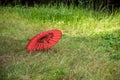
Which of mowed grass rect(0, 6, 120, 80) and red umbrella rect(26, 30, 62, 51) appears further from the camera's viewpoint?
red umbrella rect(26, 30, 62, 51)

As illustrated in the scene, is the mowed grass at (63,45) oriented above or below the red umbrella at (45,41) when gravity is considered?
below

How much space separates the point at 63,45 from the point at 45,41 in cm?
62

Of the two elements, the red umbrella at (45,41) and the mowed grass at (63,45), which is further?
the red umbrella at (45,41)

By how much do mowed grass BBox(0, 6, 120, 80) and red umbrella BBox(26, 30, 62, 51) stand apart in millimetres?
120

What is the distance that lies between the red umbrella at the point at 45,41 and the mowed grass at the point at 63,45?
12 cm

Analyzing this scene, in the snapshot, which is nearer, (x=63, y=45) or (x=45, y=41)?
(x=45, y=41)

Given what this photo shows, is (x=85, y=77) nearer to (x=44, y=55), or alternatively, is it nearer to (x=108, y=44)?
(x=44, y=55)

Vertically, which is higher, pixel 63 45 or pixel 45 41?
pixel 45 41

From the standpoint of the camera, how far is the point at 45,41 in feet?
17.0

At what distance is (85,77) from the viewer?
14.1ft

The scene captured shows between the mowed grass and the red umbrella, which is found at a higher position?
the red umbrella

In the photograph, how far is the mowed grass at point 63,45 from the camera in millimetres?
4430

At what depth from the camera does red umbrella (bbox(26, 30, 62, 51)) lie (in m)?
5.09

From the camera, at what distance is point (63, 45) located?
5.71 metres
